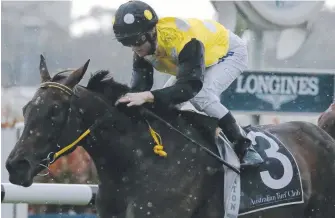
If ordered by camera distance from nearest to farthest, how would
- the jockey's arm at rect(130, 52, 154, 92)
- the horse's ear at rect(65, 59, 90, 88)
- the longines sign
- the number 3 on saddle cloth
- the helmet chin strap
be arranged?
the horse's ear at rect(65, 59, 90, 88)
the helmet chin strap
the number 3 on saddle cloth
the jockey's arm at rect(130, 52, 154, 92)
the longines sign

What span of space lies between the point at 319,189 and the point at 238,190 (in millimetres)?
668

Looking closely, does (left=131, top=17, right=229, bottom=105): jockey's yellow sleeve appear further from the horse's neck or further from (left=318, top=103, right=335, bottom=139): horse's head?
(left=318, top=103, right=335, bottom=139): horse's head

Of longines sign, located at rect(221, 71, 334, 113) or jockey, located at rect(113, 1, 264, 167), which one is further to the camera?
longines sign, located at rect(221, 71, 334, 113)

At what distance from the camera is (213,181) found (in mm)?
4953

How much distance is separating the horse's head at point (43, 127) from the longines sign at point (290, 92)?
455cm

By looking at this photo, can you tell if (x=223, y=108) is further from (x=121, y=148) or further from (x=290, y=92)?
(x=290, y=92)

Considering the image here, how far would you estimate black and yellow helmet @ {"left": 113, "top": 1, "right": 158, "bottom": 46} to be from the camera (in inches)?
189

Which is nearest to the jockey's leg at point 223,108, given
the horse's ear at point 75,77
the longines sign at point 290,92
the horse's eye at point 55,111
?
the horse's ear at point 75,77

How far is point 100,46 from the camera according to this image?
17250 mm

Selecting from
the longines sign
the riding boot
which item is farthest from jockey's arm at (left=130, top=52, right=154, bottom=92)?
the longines sign

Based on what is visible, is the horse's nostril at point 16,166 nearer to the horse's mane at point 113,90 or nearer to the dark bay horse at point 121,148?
the dark bay horse at point 121,148

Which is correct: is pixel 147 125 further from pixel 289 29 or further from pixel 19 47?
pixel 19 47

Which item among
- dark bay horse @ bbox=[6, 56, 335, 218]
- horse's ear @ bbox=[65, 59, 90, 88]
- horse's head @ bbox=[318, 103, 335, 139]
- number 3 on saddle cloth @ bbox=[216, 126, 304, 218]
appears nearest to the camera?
dark bay horse @ bbox=[6, 56, 335, 218]

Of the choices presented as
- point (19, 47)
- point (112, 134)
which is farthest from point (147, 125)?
point (19, 47)
